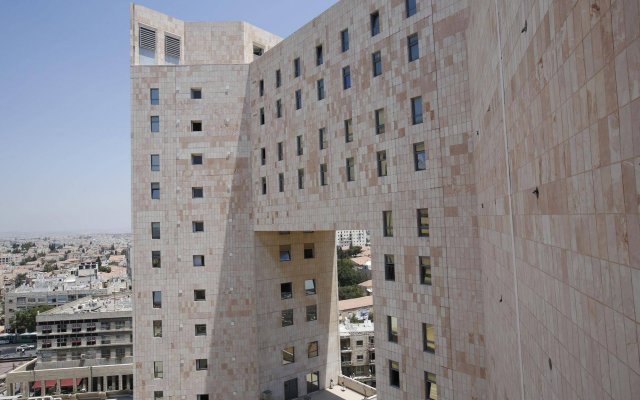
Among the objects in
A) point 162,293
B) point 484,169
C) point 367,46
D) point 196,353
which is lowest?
point 196,353

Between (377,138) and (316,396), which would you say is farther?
(316,396)

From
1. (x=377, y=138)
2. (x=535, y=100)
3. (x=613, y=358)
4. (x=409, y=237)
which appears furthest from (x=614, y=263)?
(x=377, y=138)

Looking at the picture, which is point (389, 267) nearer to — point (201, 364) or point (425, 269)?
point (425, 269)

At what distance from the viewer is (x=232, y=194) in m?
27.5

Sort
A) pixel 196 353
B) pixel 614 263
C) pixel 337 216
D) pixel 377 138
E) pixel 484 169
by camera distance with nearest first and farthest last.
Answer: pixel 614 263 → pixel 484 169 → pixel 377 138 → pixel 337 216 → pixel 196 353

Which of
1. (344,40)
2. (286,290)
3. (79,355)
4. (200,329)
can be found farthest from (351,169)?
(79,355)

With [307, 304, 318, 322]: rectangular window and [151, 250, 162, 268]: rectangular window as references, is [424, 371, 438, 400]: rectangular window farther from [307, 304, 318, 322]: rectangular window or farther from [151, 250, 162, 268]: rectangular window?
[151, 250, 162, 268]: rectangular window

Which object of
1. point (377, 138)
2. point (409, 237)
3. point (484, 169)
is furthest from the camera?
point (377, 138)

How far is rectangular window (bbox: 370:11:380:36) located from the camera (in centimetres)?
1944

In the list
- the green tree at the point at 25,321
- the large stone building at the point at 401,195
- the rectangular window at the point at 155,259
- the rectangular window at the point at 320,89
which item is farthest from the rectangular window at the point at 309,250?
the green tree at the point at 25,321

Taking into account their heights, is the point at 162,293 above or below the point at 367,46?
below

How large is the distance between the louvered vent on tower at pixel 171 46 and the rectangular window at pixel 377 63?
16.2 meters

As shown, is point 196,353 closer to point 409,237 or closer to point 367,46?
point 409,237

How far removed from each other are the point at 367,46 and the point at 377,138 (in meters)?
4.31
